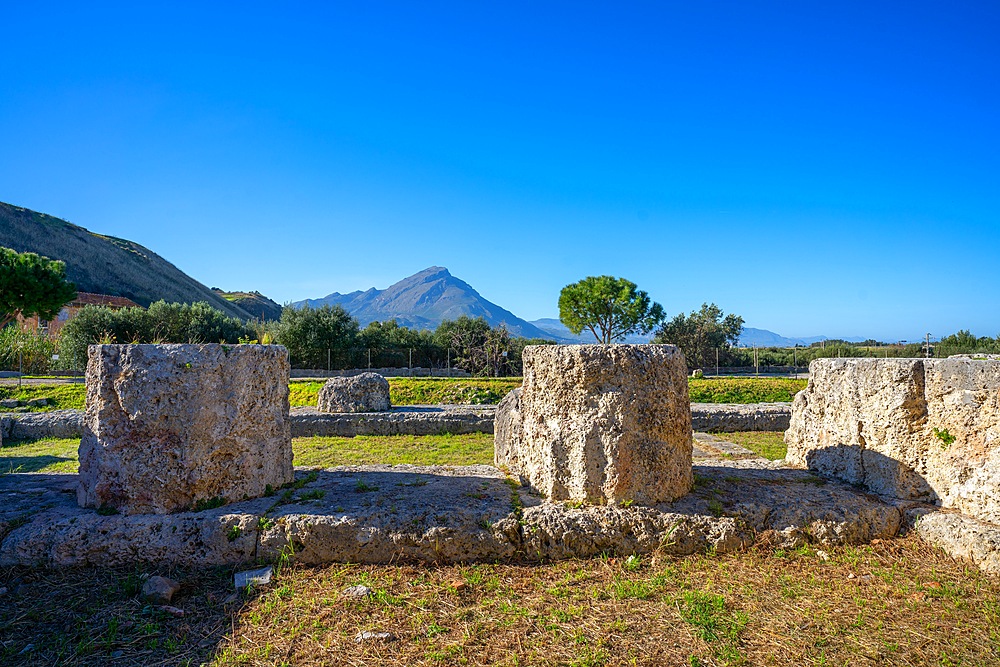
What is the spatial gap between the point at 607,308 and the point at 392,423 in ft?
86.1

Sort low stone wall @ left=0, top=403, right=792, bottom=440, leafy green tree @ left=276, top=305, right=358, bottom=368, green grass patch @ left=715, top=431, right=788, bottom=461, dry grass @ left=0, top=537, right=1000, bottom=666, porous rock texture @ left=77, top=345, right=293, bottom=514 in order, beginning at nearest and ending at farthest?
dry grass @ left=0, top=537, right=1000, bottom=666
porous rock texture @ left=77, top=345, right=293, bottom=514
green grass patch @ left=715, top=431, right=788, bottom=461
low stone wall @ left=0, top=403, right=792, bottom=440
leafy green tree @ left=276, top=305, right=358, bottom=368

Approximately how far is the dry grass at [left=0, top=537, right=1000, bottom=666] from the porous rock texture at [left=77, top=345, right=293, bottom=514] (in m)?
0.61

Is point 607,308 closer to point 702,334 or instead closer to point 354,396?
point 702,334

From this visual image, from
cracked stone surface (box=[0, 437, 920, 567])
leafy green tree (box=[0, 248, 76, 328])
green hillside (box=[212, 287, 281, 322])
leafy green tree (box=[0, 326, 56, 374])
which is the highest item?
green hillside (box=[212, 287, 281, 322])

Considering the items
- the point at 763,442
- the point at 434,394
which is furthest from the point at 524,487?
the point at 434,394

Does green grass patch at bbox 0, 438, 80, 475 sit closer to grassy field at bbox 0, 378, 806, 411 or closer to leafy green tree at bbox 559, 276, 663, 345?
grassy field at bbox 0, 378, 806, 411

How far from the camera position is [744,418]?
38.6ft

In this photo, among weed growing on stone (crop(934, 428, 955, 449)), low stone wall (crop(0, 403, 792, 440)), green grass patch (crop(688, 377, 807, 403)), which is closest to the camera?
weed growing on stone (crop(934, 428, 955, 449))

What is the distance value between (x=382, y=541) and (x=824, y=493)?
3746 millimetres

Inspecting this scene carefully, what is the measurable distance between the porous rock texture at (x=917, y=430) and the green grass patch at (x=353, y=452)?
15.8 feet

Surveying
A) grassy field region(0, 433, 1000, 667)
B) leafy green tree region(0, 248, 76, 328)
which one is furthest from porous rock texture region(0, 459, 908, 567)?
leafy green tree region(0, 248, 76, 328)

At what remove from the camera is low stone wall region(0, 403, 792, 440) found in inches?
446

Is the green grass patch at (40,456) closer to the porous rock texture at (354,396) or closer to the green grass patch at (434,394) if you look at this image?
the porous rock texture at (354,396)

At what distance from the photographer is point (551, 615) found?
10.4 feet
